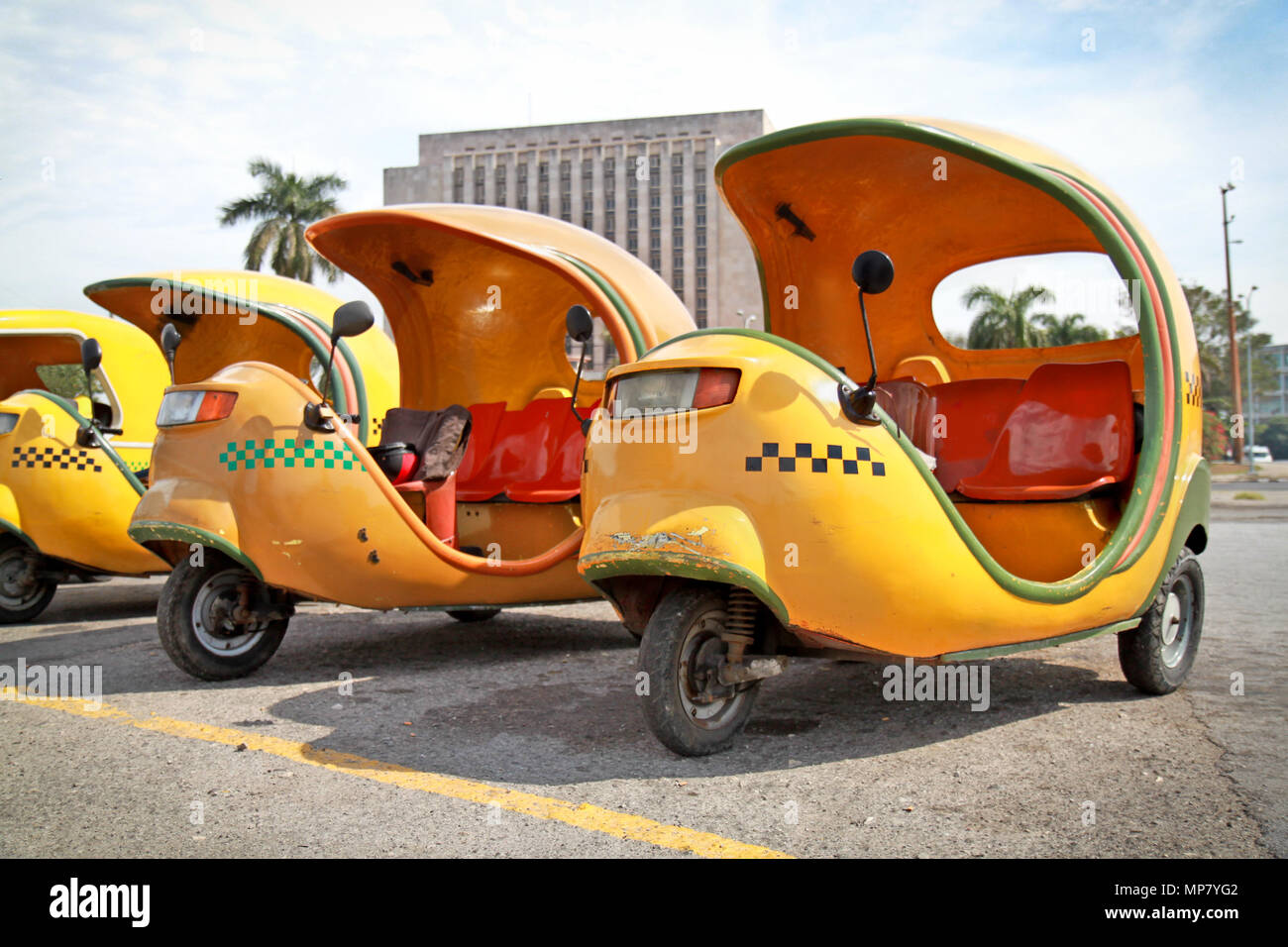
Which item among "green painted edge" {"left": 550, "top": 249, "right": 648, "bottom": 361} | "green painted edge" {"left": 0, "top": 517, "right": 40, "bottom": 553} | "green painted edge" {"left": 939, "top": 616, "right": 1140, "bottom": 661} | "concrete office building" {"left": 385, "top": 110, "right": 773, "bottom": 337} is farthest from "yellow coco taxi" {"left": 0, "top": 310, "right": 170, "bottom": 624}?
"concrete office building" {"left": 385, "top": 110, "right": 773, "bottom": 337}

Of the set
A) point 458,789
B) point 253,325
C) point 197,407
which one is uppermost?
point 253,325

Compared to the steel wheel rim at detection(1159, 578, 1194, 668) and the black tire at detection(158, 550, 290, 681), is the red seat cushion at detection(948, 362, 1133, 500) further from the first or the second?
the black tire at detection(158, 550, 290, 681)

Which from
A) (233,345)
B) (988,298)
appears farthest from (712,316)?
(233,345)

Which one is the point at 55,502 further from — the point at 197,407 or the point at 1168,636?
the point at 1168,636

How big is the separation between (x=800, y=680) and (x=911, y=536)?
5.62 feet

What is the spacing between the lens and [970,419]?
5.83 meters

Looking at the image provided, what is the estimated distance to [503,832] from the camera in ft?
10.1

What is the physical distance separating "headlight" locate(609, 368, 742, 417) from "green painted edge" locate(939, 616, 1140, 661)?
129cm

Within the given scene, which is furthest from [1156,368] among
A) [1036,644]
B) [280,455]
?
[280,455]

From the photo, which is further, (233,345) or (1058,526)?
(233,345)

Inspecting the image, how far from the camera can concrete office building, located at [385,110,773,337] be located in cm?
6988

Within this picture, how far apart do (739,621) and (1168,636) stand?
7.88 ft
